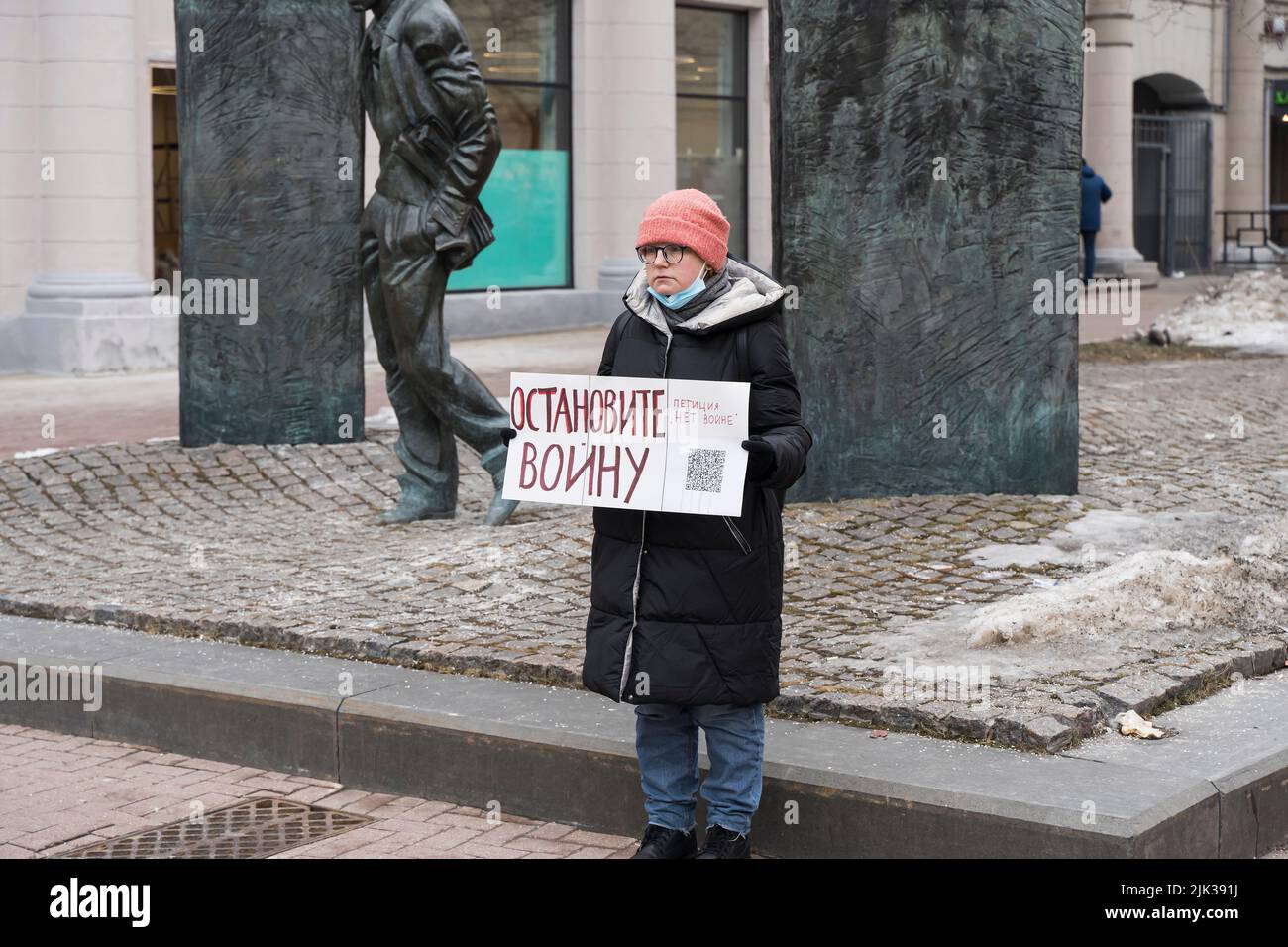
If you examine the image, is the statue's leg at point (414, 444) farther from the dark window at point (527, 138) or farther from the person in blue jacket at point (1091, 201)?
the person in blue jacket at point (1091, 201)

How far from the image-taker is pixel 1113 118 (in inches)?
1102

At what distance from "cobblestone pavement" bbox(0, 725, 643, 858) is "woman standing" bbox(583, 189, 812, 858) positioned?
401 mm

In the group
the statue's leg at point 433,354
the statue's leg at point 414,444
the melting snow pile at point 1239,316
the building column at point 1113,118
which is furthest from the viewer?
the building column at point 1113,118

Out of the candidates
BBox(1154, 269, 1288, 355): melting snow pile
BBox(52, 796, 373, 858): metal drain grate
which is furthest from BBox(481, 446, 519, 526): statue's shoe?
BBox(1154, 269, 1288, 355): melting snow pile

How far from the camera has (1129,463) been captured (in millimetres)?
9477

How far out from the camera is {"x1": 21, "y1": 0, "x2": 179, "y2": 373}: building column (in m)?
15.4

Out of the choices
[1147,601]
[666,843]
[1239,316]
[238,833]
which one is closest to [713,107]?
[1239,316]

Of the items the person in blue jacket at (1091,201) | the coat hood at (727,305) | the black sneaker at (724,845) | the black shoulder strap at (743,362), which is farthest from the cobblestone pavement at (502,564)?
the person in blue jacket at (1091,201)

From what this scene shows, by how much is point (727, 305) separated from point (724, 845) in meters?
1.27

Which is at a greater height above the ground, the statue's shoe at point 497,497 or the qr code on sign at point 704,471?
the qr code on sign at point 704,471

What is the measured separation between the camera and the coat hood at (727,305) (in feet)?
14.9

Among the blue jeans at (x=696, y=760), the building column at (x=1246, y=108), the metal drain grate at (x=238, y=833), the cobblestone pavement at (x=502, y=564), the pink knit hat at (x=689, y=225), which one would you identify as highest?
the building column at (x=1246, y=108)

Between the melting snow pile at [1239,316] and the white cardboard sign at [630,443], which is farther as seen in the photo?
the melting snow pile at [1239,316]

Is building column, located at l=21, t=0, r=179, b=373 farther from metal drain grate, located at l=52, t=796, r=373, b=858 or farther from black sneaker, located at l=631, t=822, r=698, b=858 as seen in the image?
black sneaker, located at l=631, t=822, r=698, b=858
